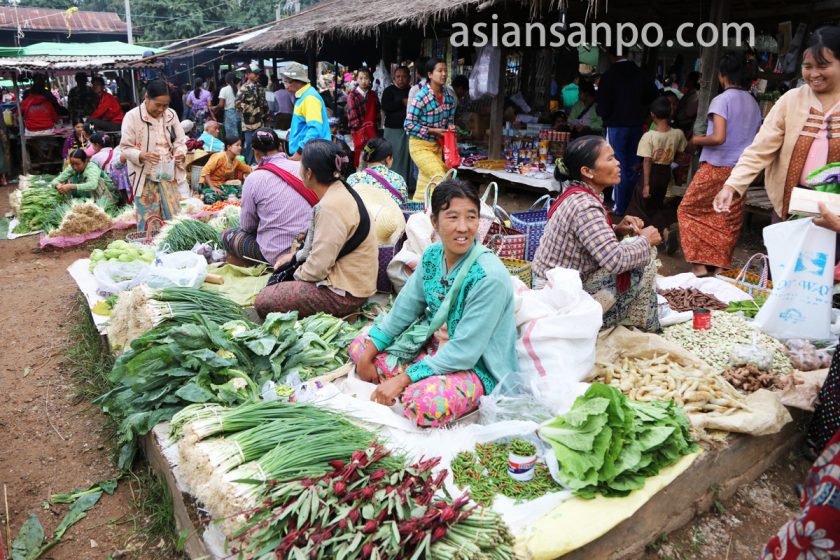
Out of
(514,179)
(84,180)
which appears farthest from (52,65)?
(514,179)

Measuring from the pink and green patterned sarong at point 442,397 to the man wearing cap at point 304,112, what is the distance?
4220mm

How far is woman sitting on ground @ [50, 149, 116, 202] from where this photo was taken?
7445 mm

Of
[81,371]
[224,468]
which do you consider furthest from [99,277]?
[224,468]

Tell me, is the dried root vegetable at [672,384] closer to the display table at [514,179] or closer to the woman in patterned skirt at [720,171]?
the woman in patterned skirt at [720,171]

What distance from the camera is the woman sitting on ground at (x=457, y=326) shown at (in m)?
2.63

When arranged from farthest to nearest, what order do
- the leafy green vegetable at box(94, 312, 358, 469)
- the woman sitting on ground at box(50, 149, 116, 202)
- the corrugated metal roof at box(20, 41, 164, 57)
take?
the corrugated metal roof at box(20, 41, 164, 57) < the woman sitting on ground at box(50, 149, 116, 202) < the leafy green vegetable at box(94, 312, 358, 469)

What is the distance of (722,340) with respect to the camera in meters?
3.56

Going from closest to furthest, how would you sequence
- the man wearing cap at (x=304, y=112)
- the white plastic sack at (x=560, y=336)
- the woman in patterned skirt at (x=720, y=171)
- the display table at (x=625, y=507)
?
1. the display table at (x=625, y=507)
2. the white plastic sack at (x=560, y=336)
3. the woman in patterned skirt at (x=720, y=171)
4. the man wearing cap at (x=304, y=112)

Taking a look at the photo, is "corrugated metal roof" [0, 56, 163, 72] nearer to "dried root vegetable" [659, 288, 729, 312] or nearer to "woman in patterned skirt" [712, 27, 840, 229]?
"dried root vegetable" [659, 288, 729, 312]

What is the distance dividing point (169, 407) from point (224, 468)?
875 mm

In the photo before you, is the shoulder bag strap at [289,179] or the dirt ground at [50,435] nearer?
the dirt ground at [50,435]

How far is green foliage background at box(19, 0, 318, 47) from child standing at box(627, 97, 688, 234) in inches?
1047

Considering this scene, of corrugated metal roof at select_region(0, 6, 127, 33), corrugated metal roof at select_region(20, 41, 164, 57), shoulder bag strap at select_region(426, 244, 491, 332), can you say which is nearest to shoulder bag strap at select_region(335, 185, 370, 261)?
shoulder bag strap at select_region(426, 244, 491, 332)

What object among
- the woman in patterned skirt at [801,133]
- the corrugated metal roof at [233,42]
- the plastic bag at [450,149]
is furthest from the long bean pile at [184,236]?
the corrugated metal roof at [233,42]
